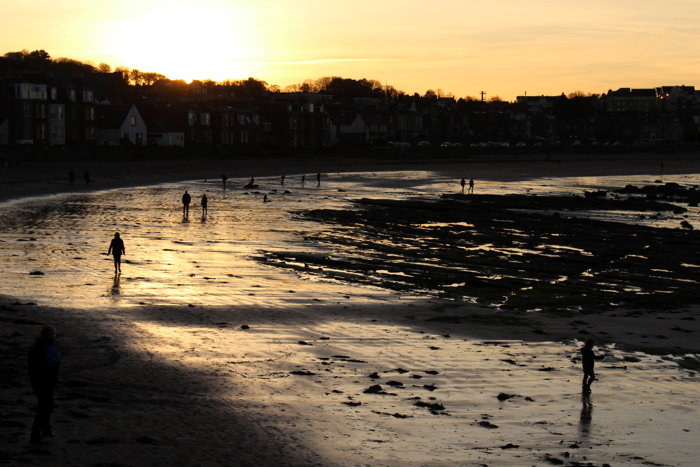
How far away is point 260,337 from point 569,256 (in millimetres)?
14136

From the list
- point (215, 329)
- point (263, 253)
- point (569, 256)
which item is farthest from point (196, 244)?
point (569, 256)

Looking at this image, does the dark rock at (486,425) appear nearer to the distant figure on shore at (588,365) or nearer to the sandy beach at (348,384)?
the sandy beach at (348,384)

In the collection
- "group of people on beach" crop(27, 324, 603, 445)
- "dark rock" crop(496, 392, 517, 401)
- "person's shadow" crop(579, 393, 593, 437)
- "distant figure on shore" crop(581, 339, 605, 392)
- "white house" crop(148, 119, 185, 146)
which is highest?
"white house" crop(148, 119, 185, 146)

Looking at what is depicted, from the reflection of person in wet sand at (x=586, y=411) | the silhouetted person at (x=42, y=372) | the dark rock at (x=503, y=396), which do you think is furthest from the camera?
the dark rock at (x=503, y=396)

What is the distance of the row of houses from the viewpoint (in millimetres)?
74438

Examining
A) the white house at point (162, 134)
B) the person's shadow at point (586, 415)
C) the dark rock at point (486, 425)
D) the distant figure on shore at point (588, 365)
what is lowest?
the person's shadow at point (586, 415)

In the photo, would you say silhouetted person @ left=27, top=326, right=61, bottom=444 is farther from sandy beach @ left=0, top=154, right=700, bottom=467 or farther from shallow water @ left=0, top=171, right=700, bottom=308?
shallow water @ left=0, top=171, right=700, bottom=308

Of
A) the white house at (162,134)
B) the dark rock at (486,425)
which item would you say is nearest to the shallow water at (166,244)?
the dark rock at (486,425)

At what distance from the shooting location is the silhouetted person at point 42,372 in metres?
7.56

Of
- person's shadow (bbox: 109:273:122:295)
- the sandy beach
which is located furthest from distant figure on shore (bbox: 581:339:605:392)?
person's shadow (bbox: 109:273:122:295)

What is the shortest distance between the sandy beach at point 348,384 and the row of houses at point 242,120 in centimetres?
6486

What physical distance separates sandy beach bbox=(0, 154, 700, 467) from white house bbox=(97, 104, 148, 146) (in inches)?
2884

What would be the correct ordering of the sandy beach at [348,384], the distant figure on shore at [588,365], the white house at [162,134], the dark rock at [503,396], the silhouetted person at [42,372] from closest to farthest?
the silhouetted person at [42,372]
the sandy beach at [348,384]
the dark rock at [503,396]
the distant figure on shore at [588,365]
the white house at [162,134]

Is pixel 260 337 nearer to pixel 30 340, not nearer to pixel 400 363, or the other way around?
pixel 400 363
